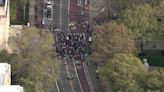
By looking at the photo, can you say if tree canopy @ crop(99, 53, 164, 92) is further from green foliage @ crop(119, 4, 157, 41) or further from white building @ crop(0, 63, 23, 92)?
white building @ crop(0, 63, 23, 92)

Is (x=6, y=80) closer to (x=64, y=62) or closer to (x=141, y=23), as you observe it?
(x=64, y=62)

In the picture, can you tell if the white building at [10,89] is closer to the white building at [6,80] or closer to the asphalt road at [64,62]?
the white building at [6,80]

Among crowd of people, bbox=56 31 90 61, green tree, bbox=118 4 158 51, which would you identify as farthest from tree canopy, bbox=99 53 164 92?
crowd of people, bbox=56 31 90 61

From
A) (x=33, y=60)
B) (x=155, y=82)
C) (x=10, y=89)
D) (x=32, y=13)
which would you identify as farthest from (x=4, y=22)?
(x=155, y=82)

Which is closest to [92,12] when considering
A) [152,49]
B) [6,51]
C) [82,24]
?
[82,24]

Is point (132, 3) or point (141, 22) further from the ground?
point (132, 3)

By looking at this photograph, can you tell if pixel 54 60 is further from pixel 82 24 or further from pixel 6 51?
pixel 82 24
